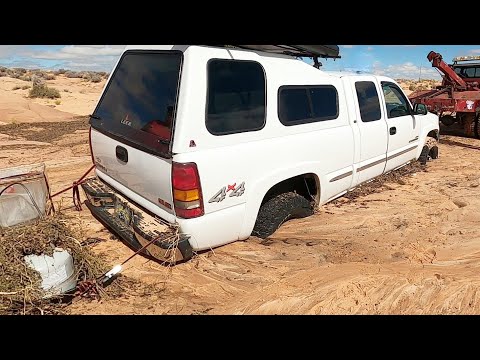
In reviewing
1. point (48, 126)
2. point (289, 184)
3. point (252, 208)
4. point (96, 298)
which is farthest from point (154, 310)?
point (48, 126)

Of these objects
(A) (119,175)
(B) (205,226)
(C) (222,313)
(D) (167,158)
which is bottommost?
(C) (222,313)

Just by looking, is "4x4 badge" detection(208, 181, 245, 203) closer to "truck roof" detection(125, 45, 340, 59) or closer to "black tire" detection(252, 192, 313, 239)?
"black tire" detection(252, 192, 313, 239)

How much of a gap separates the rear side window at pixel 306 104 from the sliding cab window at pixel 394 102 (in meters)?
1.40

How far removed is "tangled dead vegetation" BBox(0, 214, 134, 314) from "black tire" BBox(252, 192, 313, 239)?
1.37m

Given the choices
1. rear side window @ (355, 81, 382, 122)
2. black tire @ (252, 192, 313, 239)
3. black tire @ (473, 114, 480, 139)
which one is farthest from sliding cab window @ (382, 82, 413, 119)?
black tire @ (473, 114, 480, 139)

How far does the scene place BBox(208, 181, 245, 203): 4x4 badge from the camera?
10.2ft

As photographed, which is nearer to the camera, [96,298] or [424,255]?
[96,298]

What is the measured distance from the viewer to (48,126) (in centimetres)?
1232

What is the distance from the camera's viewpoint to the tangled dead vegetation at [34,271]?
261 cm

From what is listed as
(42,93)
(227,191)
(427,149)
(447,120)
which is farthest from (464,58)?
(42,93)

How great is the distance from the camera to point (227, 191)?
3.17 m

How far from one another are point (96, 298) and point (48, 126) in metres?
11.2

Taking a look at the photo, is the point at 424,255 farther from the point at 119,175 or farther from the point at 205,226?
the point at 119,175

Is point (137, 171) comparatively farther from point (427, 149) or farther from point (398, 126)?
point (427, 149)
